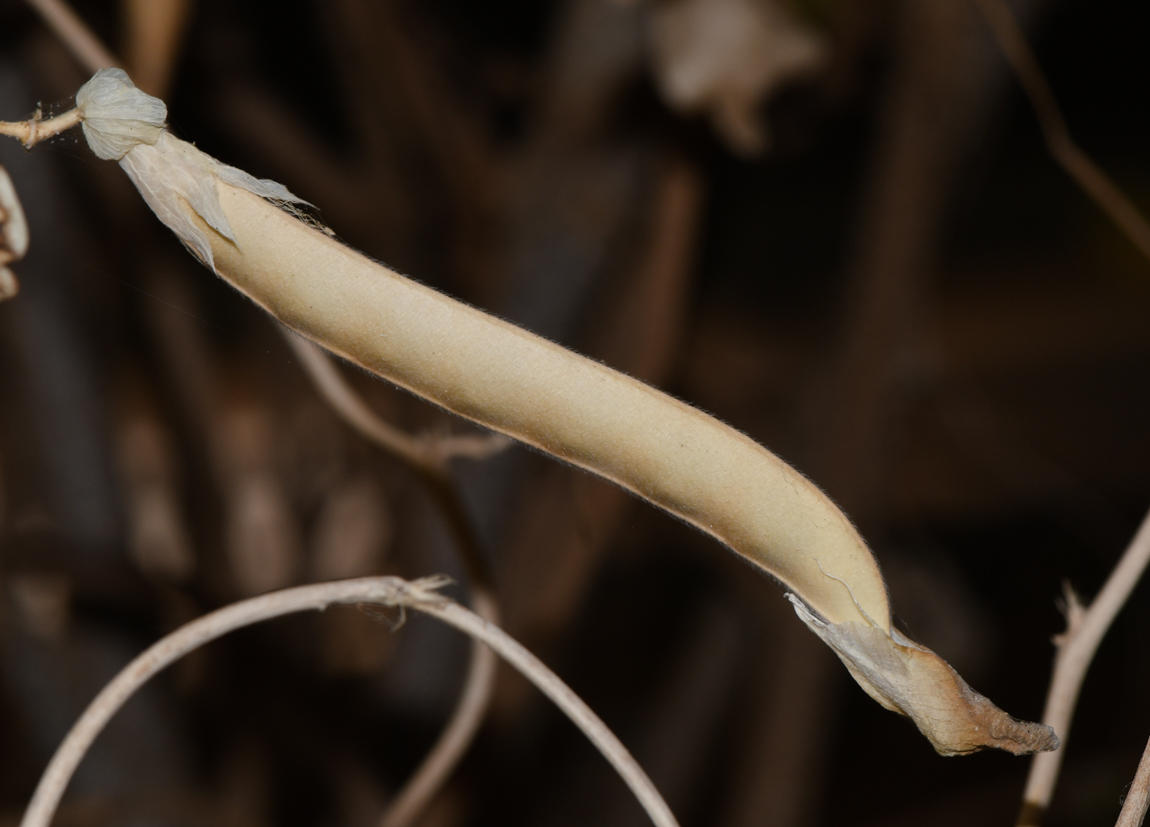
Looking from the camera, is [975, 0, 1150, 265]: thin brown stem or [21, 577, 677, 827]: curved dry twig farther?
[975, 0, 1150, 265]: thin brown stem

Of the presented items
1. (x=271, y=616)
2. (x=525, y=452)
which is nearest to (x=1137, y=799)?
(x=271, y=616)

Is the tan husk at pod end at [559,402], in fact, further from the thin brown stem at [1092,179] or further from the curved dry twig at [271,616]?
the thin brown stem at [1092,179]

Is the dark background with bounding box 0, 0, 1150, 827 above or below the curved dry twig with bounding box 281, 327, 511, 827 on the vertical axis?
above

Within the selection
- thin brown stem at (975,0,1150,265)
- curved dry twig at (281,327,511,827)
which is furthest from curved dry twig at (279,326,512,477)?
thin brown stem at (975,0,1150,265)

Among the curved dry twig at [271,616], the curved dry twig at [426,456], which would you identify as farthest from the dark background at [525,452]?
the curved dry twig at [271,616]

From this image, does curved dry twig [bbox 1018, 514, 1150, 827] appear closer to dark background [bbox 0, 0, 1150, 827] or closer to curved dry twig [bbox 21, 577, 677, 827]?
curved dry twig [bbox 21, 577, 677, 827]

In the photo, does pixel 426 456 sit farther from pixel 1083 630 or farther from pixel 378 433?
pixel 1083 630

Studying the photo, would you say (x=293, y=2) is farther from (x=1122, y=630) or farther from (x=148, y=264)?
(x=1122, y=630)

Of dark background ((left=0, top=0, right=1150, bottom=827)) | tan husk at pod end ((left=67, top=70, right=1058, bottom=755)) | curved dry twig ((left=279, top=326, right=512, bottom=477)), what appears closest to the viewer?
tan husk at pod end ((left=67, top=70, right=1058, bottom=755))
